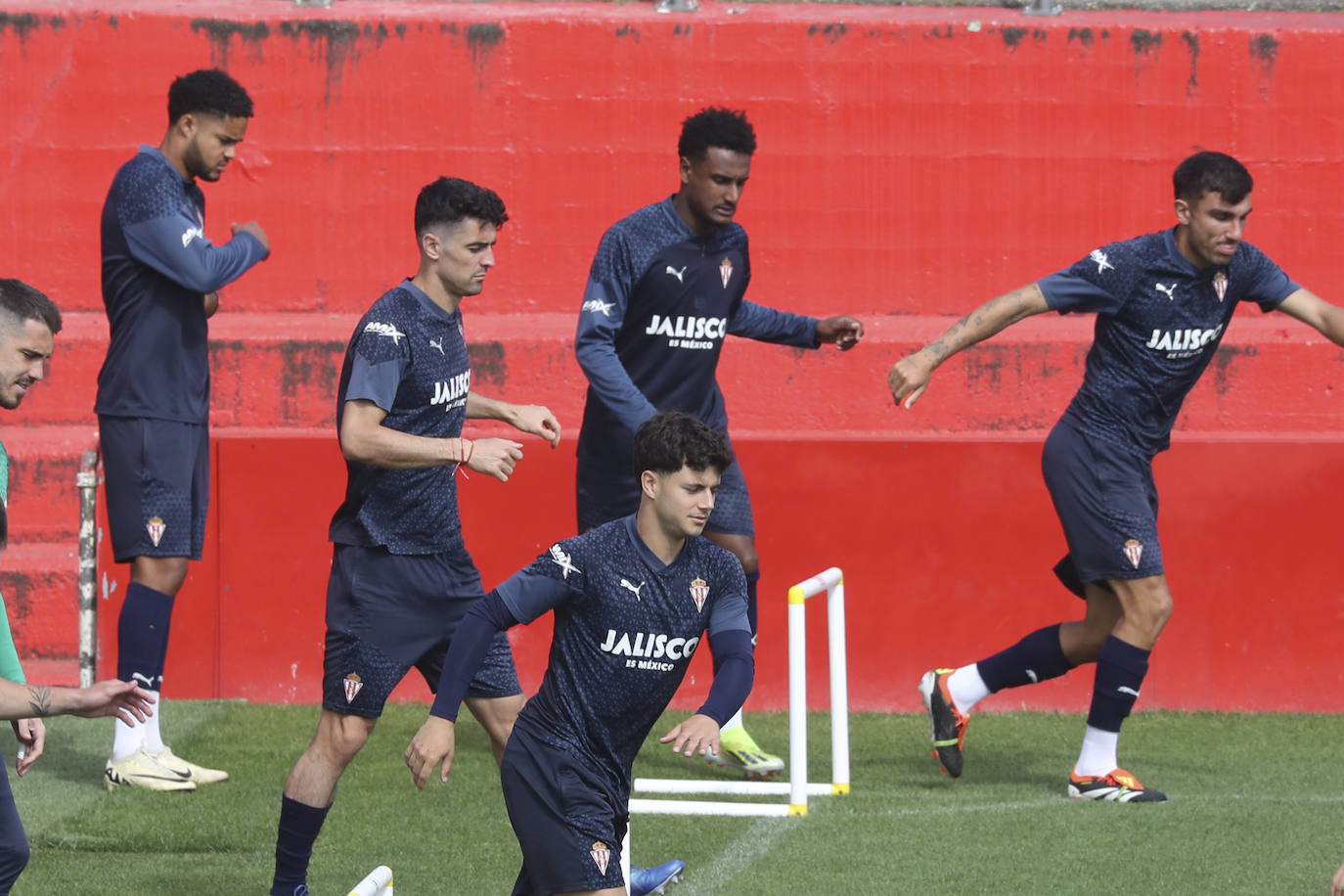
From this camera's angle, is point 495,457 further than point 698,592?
Yes

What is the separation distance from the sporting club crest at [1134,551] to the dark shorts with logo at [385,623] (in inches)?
102

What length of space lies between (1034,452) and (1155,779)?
1.85 metres

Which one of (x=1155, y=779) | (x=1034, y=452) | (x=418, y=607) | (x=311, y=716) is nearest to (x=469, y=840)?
(x=418, y=607)

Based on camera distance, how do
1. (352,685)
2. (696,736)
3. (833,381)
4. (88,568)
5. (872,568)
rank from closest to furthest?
(696,736) → (352,685) → (88,568) → (872,568) → (833,381)

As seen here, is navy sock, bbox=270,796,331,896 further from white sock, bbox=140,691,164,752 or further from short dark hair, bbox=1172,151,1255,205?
short dark hair, bbox=1172,151,1255,205

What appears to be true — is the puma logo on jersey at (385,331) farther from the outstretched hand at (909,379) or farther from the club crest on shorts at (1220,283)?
the club crest on shorts at (1220,283)

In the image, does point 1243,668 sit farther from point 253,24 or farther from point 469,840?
point 253,24

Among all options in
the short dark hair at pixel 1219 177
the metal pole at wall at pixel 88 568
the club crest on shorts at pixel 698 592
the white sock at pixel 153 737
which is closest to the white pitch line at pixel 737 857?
the club crest on shorts at pixel 698 592

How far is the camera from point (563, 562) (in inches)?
186

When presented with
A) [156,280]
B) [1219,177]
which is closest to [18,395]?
[156,280]

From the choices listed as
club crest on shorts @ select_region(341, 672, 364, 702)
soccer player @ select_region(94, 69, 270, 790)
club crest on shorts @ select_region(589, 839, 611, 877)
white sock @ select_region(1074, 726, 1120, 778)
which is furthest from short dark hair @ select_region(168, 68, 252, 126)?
white sock @ select_region(1074, 726, 1120, 778)

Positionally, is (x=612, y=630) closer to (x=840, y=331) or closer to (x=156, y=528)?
(x=156, y=528)

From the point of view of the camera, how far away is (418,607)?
17.8ft

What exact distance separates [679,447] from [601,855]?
3.50 feet
